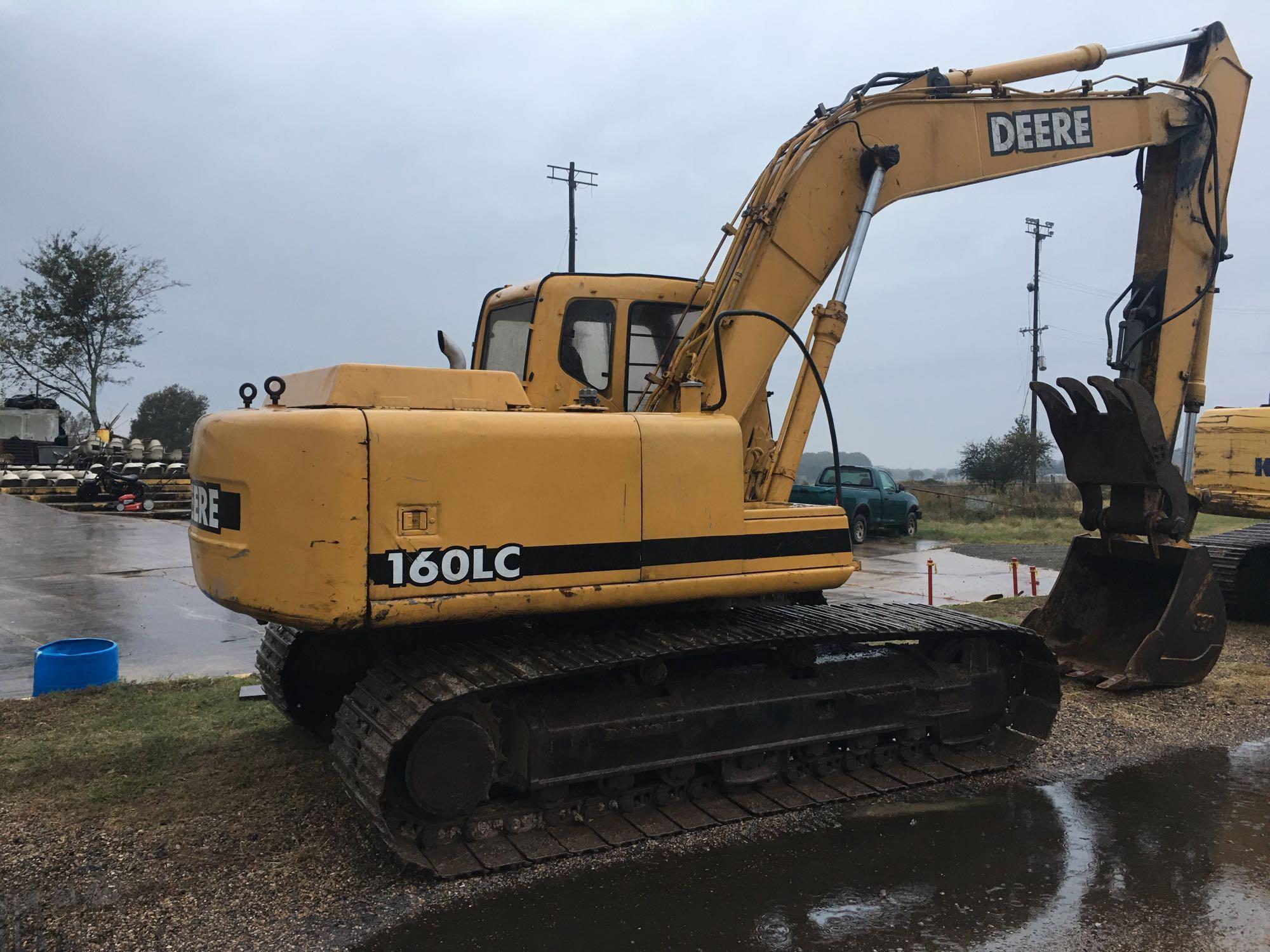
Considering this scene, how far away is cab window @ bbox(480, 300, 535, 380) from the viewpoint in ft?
18.5

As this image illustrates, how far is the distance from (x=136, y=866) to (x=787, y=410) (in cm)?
396

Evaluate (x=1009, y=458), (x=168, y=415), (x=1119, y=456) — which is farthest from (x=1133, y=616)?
(x=168, y=415)

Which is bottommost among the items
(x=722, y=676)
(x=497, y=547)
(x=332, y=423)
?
(x=722, y=676)

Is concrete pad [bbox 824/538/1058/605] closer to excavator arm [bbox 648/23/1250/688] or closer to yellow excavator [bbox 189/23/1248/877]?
excavator arm [bbox 648/23/1250/688]

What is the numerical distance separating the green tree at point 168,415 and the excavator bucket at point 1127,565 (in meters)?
48.8

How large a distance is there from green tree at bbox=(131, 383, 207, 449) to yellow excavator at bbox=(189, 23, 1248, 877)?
4908 centimetres

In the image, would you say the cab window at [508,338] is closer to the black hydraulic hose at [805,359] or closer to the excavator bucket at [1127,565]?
the black hydraulic hose at [805,359]

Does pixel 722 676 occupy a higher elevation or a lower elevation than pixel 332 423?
lower

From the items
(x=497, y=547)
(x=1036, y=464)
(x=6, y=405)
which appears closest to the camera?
(x=497, y=547)

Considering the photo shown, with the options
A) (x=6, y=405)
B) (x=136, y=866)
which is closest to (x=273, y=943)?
(x=136, y=866)

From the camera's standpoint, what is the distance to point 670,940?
3.68 m

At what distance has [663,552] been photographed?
4.56 m

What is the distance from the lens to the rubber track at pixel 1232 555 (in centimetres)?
1023

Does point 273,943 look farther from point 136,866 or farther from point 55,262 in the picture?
point 55,262
